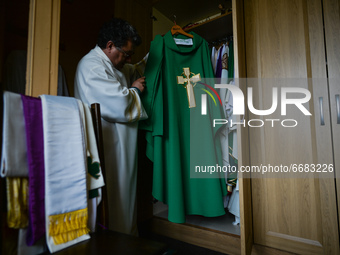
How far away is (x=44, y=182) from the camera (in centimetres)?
73

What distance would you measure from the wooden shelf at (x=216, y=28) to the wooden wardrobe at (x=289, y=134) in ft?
0.79

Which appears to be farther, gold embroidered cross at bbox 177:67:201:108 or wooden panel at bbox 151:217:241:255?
gold embroidered cross at bbox 177:67:201:108

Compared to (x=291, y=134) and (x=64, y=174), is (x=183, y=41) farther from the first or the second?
(x=64, y=174)

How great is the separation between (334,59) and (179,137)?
102 centimetres

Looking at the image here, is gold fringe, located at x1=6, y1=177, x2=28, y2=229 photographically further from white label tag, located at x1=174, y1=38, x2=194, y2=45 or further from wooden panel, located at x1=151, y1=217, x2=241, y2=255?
white label tag, located at x1=174, y1=38, x2=194, y2=45

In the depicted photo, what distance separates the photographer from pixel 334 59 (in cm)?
118

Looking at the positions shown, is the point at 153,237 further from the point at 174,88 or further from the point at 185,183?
the point at 174,88

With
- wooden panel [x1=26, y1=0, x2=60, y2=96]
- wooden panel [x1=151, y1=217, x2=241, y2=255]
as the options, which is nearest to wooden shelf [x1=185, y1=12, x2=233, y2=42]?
wooden panel [x1=26, y1=0, x2=60, y2=96]

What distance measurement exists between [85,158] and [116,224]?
2.05 feet

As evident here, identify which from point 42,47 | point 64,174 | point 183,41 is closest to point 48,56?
point 42,47

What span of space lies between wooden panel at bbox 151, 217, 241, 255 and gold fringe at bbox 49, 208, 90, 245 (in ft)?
3.20

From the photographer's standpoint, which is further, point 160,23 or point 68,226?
point 160,23

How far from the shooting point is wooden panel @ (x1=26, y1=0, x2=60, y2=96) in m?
1.06

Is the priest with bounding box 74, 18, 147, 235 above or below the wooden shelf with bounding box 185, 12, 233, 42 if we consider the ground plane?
below
